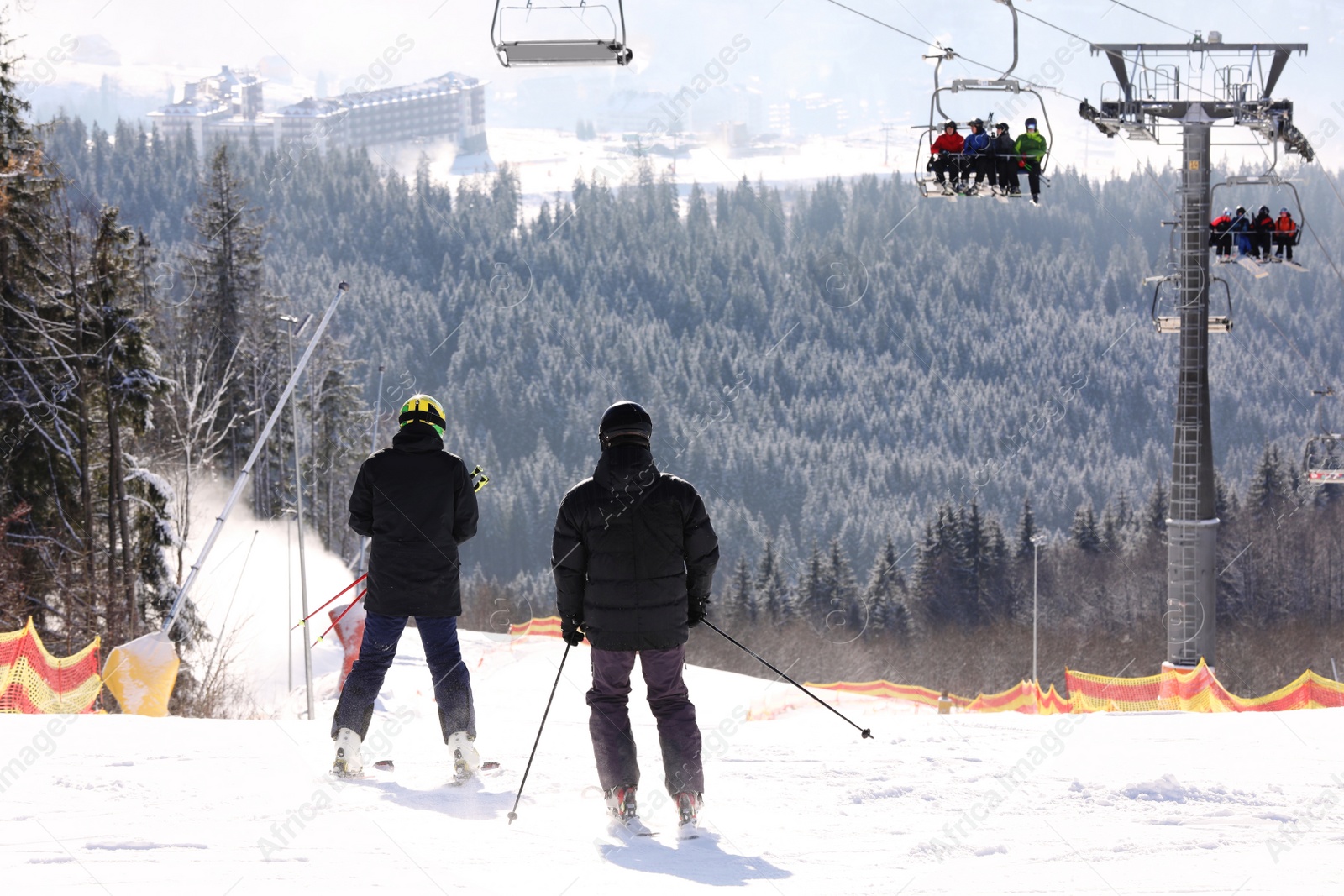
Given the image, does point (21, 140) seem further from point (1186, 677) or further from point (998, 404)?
point (998, 404)

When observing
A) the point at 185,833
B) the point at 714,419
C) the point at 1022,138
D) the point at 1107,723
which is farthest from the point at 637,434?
the point at 714,419

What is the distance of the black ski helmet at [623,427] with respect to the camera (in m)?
5.46

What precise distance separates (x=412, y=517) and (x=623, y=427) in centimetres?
128

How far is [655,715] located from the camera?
5.60 m

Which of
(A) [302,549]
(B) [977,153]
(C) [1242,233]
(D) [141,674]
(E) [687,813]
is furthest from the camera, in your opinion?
(A) [302,549]

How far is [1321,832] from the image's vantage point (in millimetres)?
5254

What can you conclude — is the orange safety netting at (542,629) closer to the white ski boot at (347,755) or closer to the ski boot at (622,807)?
the white ski boot at (347,755)

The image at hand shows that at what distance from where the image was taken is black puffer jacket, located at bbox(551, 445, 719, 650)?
5.46 meters

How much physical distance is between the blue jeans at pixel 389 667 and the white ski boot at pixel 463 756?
0.12 feet

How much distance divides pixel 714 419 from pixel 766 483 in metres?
22.8

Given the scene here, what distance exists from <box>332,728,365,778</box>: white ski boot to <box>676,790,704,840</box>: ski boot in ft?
5.48

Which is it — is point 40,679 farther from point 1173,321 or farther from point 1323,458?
point 1323,458

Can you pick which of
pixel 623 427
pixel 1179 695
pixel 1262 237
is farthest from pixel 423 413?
pixel 1262 237

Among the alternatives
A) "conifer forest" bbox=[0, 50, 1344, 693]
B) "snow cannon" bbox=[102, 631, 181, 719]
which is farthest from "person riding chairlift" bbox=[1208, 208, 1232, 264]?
"snow cannon" bbox=[102, 631, 181, 719]
